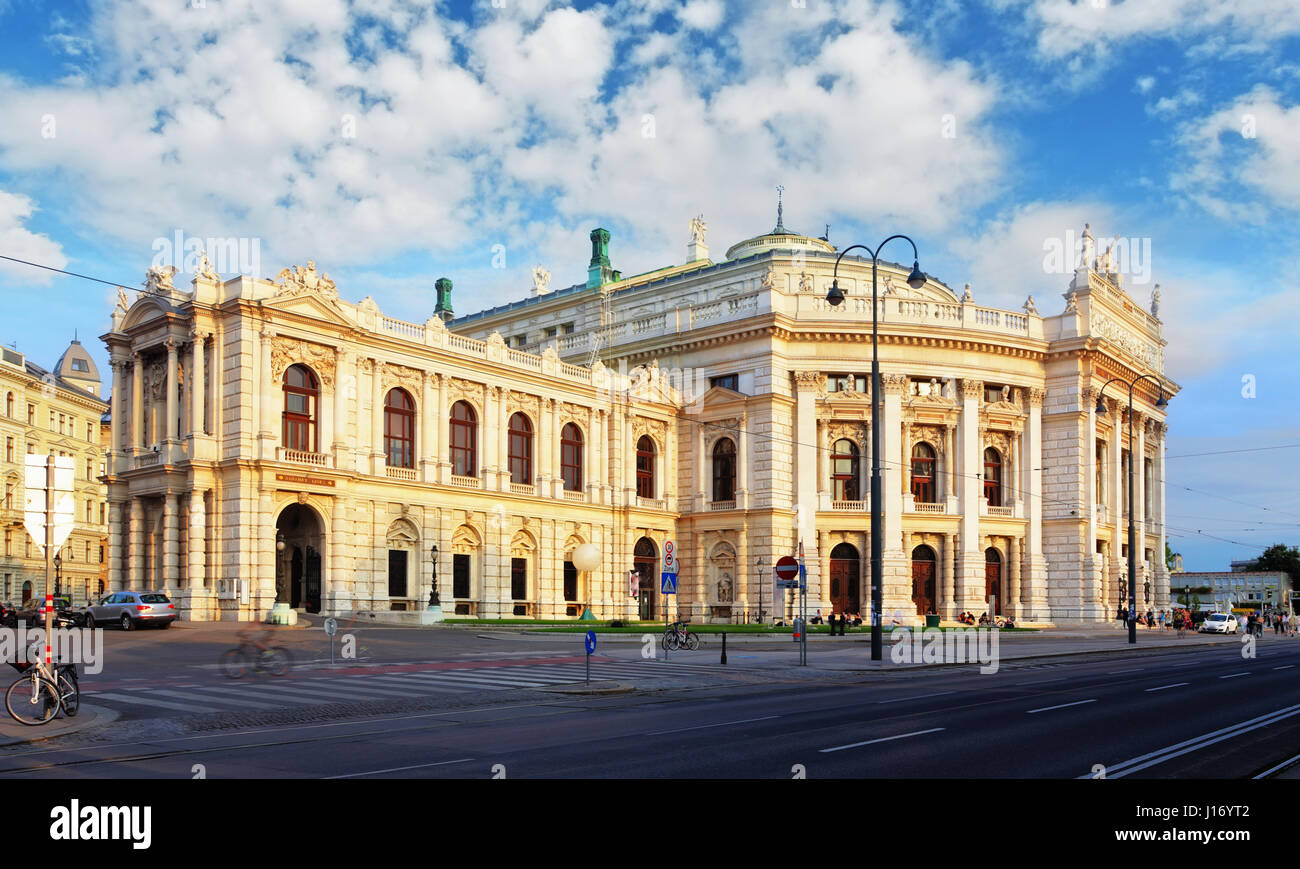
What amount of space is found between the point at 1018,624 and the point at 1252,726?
52940 mm

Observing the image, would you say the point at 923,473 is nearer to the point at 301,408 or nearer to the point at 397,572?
the point at 397,572

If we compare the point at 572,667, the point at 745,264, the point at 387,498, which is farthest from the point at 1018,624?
the point at 572,667

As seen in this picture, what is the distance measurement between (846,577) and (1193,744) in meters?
52.6

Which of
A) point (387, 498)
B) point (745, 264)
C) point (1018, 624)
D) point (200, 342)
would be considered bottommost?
point (1018, 624)

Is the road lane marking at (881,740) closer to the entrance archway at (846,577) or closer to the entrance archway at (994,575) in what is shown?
the entrance archway at (846,577)

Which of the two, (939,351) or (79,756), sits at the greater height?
(939,351)

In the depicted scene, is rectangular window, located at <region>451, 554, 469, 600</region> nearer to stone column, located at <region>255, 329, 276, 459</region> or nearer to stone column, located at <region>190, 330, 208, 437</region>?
stone column, located at <region>255, 329, 276, 459</region>

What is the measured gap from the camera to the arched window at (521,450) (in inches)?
2399

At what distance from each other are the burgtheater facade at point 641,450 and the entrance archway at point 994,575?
0.19 meters

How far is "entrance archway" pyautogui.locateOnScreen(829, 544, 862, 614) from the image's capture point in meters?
66.8

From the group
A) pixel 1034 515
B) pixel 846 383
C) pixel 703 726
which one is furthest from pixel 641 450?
pixel 703 726

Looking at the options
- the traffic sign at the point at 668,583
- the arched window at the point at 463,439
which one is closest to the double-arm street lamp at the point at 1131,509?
the traffic sign at the point at 668,583

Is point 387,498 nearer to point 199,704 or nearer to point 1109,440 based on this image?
point 199,704
